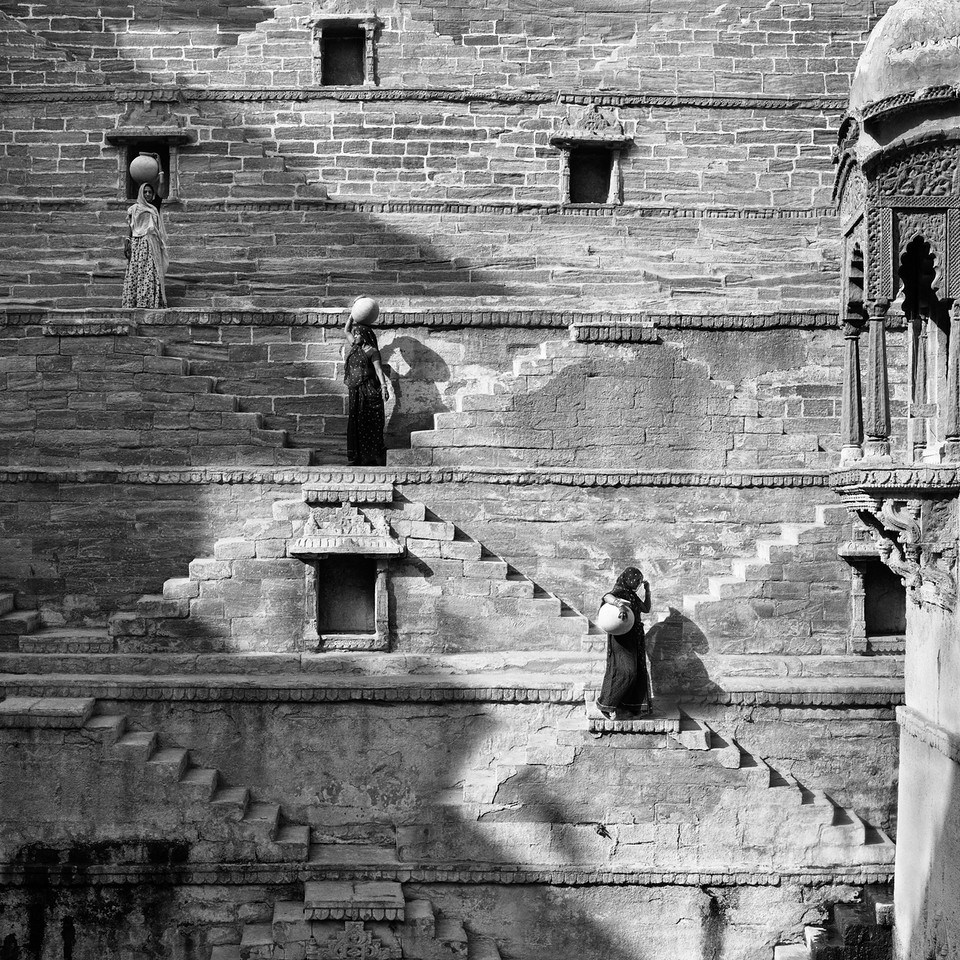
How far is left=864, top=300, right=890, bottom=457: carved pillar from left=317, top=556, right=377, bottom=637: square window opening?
190 inches

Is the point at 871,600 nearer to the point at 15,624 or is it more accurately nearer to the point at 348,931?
the point at 348,931

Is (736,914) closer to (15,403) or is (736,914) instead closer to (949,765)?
(949,765)

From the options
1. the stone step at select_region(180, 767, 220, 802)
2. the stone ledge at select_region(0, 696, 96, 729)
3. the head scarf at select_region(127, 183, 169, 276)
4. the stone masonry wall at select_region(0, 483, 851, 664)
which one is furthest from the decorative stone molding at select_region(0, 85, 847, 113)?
the stone step at select_region(180, 767, 220, 802)

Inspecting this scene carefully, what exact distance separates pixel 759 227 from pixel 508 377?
5627 millimetres

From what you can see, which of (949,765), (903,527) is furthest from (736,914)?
(903,527)

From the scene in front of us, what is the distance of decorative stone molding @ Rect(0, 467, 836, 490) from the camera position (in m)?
15.1

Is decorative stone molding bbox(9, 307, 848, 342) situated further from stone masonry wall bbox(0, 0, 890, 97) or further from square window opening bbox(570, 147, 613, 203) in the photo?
stone masonry wall bbox(0, 0, 890, 97)

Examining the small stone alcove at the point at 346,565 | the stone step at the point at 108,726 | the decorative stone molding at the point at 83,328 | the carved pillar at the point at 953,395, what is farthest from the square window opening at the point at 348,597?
the carved pillar at the point at 953,395

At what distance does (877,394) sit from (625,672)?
129 inches

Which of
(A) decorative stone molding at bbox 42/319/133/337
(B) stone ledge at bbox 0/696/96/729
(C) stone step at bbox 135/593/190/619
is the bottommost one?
(B) stone ledge at bbox 0/696/96/729

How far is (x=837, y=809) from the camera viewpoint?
1391 centimetres

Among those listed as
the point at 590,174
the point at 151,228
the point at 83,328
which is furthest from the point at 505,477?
the point at 590,174

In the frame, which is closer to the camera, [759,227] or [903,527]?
[903,527]

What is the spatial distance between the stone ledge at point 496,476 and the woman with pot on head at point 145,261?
2.69 meters
